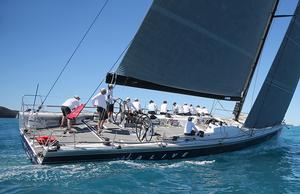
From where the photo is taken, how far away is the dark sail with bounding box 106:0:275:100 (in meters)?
12.4

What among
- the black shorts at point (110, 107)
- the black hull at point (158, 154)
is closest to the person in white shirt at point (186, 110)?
the black hull at point (158, 154)

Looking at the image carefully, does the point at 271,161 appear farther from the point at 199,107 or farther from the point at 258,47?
Result: the point at 199,107

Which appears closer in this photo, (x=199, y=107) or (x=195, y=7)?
(x=195, y=7)

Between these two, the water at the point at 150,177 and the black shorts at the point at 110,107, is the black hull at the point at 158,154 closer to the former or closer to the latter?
the water at the point at 150,177

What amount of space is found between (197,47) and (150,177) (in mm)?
5984

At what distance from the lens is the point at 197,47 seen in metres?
13.9

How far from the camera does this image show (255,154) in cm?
1578

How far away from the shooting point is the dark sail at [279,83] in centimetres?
1644

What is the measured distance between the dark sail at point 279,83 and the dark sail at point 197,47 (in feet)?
3.50

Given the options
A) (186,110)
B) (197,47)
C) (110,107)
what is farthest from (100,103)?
(186,110)

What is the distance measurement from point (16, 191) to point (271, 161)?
10.1 metres

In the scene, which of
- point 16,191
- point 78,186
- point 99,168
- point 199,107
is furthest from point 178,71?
point 199,107

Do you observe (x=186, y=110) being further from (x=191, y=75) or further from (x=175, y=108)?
(x=191, y=75)

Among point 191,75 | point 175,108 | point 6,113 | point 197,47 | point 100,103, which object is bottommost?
point 6,113
